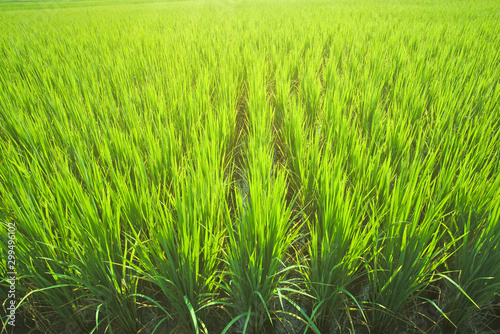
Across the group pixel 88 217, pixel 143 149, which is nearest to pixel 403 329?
pixel 88 217

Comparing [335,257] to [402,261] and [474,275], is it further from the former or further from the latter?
[474,275]

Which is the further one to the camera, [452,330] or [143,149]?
[143,149]

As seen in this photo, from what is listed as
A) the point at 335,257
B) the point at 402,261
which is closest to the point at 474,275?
the point at 402,261

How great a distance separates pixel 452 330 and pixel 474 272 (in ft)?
0.74

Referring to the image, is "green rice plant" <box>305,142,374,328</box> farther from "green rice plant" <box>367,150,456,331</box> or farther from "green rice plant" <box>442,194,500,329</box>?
"green rice plant" <box>442,194,500,329</box>

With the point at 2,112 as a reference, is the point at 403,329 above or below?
below

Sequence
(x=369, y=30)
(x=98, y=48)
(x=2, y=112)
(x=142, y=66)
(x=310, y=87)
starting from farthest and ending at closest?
(x=369, y=30) → (x=98, y=48) → (x=142, y=66) → (x=310, y=87) → (x=2, y=112)

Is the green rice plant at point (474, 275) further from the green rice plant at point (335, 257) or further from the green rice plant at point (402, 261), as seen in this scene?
the green rice plant at point (335, 257)

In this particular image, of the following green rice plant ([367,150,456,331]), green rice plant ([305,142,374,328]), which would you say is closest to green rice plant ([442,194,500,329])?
green rice plant ([367,150,456,331])

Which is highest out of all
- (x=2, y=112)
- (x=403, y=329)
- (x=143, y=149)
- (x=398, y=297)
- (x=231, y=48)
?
(x=231, y=48)

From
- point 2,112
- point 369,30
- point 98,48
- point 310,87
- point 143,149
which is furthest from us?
point 369,30

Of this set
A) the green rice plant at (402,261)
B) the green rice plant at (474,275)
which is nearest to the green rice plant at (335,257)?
the green rice plant at (402,261)

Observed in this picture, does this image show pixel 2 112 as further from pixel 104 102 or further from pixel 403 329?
pixel 403 329

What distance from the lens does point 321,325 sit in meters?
0.81
